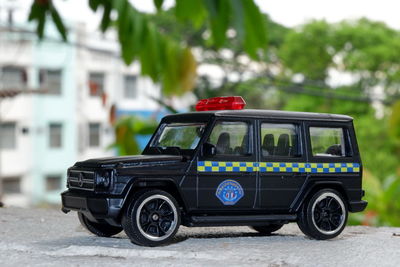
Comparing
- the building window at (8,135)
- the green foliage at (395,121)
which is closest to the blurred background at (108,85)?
the building window at (8,135)

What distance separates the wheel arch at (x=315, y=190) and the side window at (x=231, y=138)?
0.74 metres

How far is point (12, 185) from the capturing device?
39.9 m

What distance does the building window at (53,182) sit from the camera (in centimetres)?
4131

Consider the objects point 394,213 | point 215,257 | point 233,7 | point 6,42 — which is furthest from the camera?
point 6,42

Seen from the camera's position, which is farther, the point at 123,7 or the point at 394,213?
the point at 394,213

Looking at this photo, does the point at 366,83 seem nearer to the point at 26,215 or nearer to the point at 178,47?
the point at 26,215

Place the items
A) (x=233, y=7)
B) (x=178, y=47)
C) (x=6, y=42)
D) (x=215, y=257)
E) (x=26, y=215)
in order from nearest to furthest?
(x=233, y=7)
(x=178, y=47)
(x=215, y=257)
(x=26, y=215)
(x=6, y=42)

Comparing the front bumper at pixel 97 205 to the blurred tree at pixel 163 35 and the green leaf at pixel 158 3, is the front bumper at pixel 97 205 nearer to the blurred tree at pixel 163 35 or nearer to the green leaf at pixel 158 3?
the blurred tree at pixel 163 35

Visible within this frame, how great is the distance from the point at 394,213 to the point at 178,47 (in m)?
26.3

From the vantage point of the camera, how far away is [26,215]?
10.6 meters

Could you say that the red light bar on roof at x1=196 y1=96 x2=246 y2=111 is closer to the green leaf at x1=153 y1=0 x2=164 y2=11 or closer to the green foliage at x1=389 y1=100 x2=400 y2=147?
the green foliage at x1=389 y1=100 x2=400 y2=147

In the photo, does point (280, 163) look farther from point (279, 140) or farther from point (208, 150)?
point (208, 150)

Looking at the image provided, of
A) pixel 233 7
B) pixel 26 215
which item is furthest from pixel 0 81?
pixel 233 7

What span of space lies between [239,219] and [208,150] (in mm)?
734
